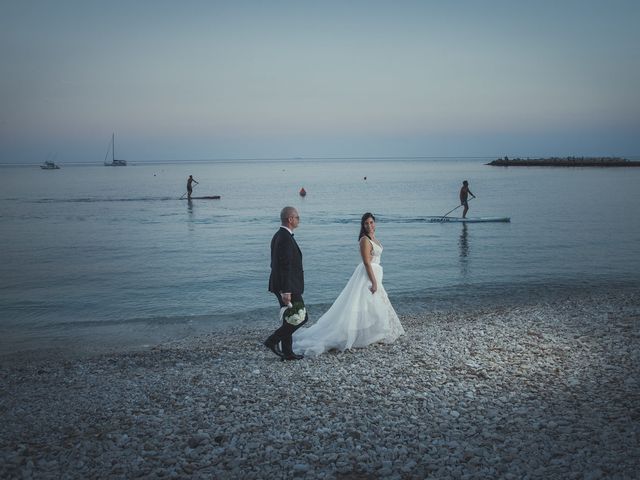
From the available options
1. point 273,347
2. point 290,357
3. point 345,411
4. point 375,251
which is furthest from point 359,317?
point 345,411

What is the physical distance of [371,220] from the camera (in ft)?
29.2

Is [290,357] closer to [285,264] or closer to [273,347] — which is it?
[273,347]

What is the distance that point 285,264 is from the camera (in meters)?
8.02

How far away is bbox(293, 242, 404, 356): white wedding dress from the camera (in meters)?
9.27

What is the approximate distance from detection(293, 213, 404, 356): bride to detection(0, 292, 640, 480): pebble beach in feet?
0.91

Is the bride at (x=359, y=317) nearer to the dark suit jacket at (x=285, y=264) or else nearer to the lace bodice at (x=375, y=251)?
the lace bodice at (x=375, y=251)

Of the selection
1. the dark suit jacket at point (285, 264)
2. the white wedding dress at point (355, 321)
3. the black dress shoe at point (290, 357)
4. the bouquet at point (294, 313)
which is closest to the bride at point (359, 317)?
the white wedding dress at point (355, 321)

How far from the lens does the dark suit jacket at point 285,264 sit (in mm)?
7914

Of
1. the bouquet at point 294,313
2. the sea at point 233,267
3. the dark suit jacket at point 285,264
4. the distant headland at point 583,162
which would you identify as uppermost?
the distant headland at point 583,162

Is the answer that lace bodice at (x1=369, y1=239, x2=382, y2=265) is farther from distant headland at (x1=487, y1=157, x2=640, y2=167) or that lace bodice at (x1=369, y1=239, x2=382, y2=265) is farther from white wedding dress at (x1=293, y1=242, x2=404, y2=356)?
distant headland at (x1=487, y1=157, x2=640, y2=167)

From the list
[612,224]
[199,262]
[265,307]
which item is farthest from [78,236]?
[612,224]

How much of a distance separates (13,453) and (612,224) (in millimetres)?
36070

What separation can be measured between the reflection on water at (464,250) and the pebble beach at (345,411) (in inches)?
397

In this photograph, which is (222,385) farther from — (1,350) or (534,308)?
(534,308)
